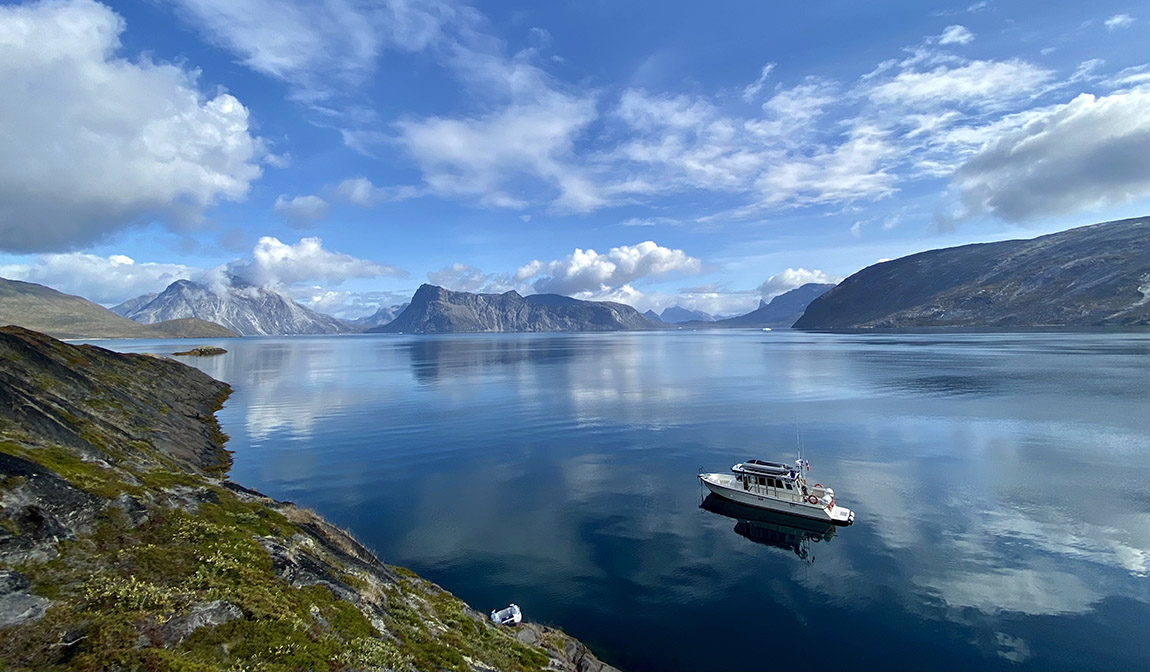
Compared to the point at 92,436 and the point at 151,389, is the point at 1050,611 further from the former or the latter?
the point at 151,389

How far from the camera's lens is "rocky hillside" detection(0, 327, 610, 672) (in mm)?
16281

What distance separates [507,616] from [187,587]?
1923 cm

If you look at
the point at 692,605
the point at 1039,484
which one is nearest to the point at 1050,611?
the point at 692,605

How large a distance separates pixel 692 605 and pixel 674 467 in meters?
31.3

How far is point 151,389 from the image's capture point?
309ft

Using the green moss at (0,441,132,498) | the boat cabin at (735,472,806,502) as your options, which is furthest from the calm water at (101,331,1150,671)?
the green moss at (0,441,132,498)

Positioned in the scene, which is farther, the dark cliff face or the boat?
the dark cliff face

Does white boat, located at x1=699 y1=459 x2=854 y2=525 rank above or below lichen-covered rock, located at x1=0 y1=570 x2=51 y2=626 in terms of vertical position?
below

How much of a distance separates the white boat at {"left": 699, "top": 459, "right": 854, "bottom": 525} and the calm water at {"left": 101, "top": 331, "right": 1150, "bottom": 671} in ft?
6.01

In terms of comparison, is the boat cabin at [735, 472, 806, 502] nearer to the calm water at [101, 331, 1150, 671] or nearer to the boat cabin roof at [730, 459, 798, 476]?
the boat cabin roof at [730, 459, 798, 476]

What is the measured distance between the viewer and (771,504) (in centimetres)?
5325

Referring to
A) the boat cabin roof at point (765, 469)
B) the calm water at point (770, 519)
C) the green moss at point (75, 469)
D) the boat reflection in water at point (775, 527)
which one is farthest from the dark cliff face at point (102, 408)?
the boat cabin roof at point (765, 469)

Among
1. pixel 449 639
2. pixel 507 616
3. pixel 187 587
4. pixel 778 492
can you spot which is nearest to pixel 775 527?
pixel 778 492

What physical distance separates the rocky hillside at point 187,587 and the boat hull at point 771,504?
29.8 m
